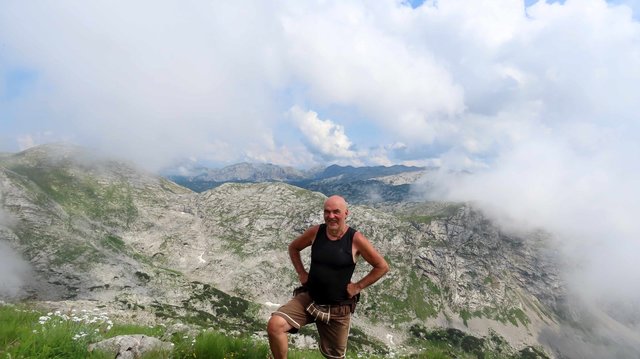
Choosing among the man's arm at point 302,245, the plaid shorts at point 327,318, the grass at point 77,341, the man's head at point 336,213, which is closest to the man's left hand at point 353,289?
the plaid shorts at point 327,318

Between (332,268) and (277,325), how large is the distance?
1.64 meters

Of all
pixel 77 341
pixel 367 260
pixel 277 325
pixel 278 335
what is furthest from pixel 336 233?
pixel 77 341

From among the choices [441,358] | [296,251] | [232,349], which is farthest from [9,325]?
[441,358]

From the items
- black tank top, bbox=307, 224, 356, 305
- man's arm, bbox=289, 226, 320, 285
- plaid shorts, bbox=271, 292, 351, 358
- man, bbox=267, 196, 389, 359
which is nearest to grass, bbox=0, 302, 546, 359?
plaid shorts, bbox=271, 292, 351, 358

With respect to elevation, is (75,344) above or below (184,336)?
above

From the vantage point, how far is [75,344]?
7.22m

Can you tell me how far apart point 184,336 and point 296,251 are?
12.9ft

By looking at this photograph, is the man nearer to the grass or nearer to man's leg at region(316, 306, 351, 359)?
man's leg at region(316, 306, 351, 359)

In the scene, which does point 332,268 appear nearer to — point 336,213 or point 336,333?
point 336,213

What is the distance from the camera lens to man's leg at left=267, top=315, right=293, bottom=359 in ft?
25.3

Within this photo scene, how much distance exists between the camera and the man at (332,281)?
8.31 meters

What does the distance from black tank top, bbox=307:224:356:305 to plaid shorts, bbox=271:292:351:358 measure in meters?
0.18

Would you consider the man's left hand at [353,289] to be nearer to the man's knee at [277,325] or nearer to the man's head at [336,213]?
the man's head at [336,213]

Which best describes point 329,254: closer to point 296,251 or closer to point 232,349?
point 296,251
